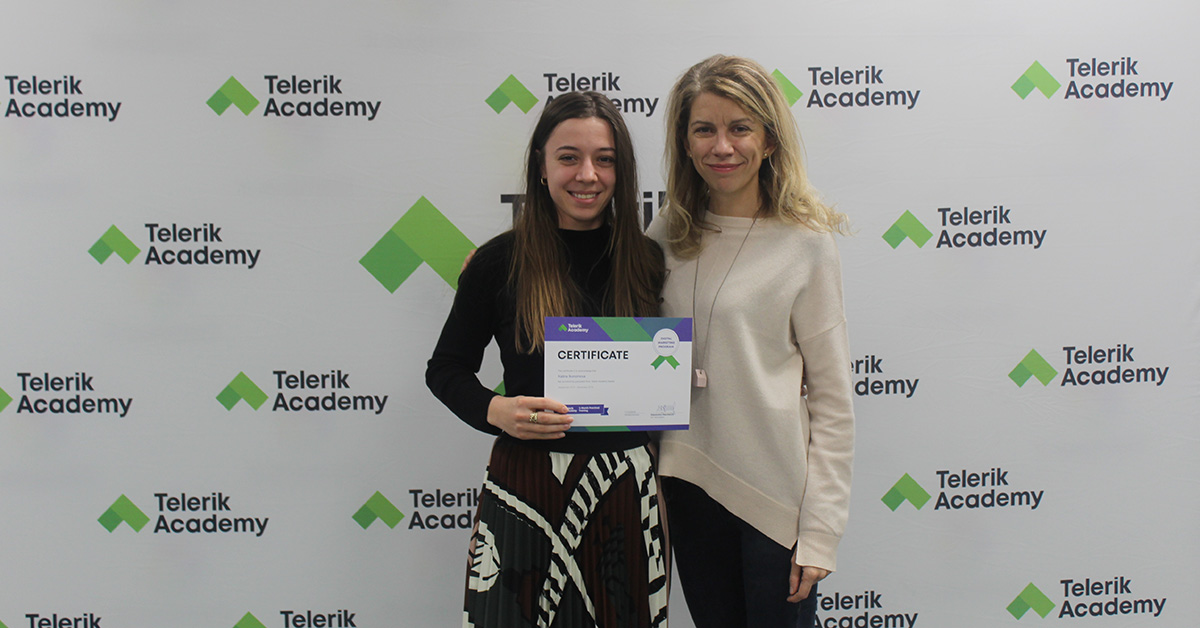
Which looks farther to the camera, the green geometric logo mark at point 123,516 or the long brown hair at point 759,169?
the green geometric logo mark at point 123,516

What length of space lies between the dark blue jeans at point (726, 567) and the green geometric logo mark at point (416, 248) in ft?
2.90

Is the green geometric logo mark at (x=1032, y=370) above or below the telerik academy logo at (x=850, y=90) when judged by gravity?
below

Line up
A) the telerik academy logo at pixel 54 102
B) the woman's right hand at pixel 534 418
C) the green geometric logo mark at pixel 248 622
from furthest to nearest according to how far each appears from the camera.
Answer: the green geometric logo mark at pixel 248 622 < the telerik academy logo at pixel 54 102 < the woman's right hand at pixel 534 418

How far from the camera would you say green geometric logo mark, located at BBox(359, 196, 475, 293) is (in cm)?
183

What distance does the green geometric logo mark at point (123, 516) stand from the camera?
1866 mm

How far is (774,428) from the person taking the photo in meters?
1.19

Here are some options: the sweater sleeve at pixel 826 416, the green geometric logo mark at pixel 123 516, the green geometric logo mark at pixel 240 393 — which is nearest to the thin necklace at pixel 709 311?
the sweater sleeve at pixel 826 416

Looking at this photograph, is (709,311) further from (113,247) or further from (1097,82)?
(113,247)

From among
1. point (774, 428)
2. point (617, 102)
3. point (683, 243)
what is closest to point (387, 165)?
point (617, 102)

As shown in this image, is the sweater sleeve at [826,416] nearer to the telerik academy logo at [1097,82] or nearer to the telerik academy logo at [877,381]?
the telerik academy logo at [877,381]

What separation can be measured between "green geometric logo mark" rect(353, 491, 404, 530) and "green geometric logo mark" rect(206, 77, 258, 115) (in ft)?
3.60

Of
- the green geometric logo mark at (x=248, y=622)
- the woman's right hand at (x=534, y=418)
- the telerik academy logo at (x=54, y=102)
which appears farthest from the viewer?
the green geometric logo mark at (x=248, y=622)

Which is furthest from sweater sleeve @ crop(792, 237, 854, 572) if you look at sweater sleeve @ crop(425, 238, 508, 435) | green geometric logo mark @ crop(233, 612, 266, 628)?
green geometric logo mark @ crop(233, 612, 266, 628)

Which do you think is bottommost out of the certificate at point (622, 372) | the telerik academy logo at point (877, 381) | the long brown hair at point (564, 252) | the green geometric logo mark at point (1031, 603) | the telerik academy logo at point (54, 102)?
the green geometric logo mark at point (1031, 603)
